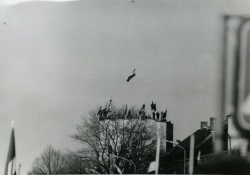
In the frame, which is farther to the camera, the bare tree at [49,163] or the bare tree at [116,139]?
the bare tree at [49,163]

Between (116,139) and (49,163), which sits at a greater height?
(116,139)

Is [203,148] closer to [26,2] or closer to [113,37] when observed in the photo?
[113,37]

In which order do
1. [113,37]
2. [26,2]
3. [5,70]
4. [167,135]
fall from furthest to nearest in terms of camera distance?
[167,135]
[113,37]
[5,70]
[26,2]

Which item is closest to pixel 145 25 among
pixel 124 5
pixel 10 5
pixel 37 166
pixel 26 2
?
pixel 124 5

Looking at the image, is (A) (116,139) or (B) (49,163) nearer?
(A) (116,139)
